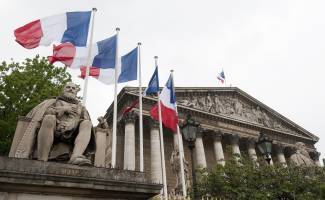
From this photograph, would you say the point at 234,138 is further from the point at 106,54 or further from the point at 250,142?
the point at 106,54

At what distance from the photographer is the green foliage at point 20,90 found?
17562 millimetres

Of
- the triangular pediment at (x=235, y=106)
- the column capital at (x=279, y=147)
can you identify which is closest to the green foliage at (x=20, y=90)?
the triangular pediment at (x=235, y=106)

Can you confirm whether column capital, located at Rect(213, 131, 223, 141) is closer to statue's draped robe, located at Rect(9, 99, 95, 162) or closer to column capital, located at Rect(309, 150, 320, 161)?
column capital, located at Rect(309, 150, 320, 161)

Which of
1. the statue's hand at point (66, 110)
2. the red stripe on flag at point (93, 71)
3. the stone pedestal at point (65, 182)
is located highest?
the red stripe on flag at point (93, 71)

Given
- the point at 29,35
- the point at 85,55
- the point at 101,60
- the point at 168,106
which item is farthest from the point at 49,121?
the point at 168,106

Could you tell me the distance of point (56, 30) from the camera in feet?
44.0

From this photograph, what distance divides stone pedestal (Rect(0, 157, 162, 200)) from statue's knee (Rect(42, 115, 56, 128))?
73cm

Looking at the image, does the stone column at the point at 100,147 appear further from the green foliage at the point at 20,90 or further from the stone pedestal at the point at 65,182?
the green foliage at the point at 20,90

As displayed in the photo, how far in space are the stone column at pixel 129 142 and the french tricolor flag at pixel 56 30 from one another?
13271mm

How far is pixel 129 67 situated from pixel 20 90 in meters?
6.67

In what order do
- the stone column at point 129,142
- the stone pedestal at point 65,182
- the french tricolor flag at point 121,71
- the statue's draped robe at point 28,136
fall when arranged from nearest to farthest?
1. the stone pedestal at point 65,182
2. the statue's draped robe at point 28,136
3. the french tricolor flag at point 121,71
4. the stone column at point 129,142

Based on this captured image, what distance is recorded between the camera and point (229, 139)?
35.3 metres

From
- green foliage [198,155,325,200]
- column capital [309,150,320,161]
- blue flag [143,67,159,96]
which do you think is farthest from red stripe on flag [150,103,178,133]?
column capital [309,150,320,161]

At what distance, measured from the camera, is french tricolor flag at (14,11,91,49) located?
41.8 feet
